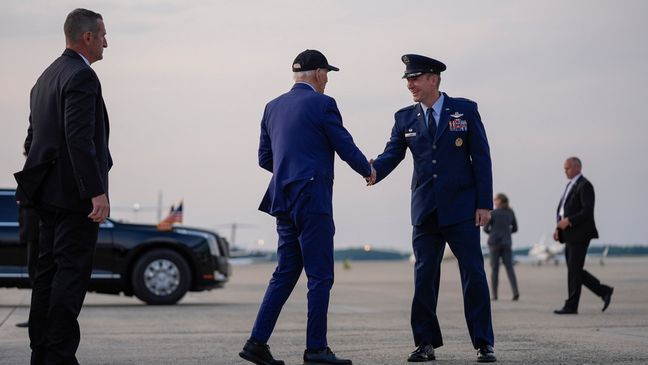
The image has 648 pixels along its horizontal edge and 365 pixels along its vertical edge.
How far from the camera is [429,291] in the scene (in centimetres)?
791

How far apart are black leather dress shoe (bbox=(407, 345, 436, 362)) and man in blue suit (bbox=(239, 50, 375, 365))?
77 centimetres

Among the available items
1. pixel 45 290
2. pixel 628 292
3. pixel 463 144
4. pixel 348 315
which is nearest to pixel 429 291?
pixel 463 144

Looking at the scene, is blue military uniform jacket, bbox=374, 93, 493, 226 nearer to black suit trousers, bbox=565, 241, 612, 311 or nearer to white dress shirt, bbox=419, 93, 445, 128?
white dress shirt, bbox=419, 93, 445, 128

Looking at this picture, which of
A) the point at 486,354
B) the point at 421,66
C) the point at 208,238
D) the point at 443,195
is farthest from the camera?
the point at 208,238

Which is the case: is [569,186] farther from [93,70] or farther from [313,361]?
[93,70]

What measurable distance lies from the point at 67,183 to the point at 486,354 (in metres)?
3.00

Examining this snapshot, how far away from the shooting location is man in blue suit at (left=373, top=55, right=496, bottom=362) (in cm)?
776

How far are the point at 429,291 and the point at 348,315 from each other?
246 inches

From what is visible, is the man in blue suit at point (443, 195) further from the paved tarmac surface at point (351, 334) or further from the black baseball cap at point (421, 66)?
the paved tarmac surface at point (351, 334)

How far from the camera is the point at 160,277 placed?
17109mm

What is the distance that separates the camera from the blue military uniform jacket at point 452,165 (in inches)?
305

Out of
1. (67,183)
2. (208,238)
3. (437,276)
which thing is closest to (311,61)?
(437,276)

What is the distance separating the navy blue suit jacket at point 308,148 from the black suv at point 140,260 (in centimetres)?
978

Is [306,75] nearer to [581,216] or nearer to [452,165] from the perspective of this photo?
[452,165]
